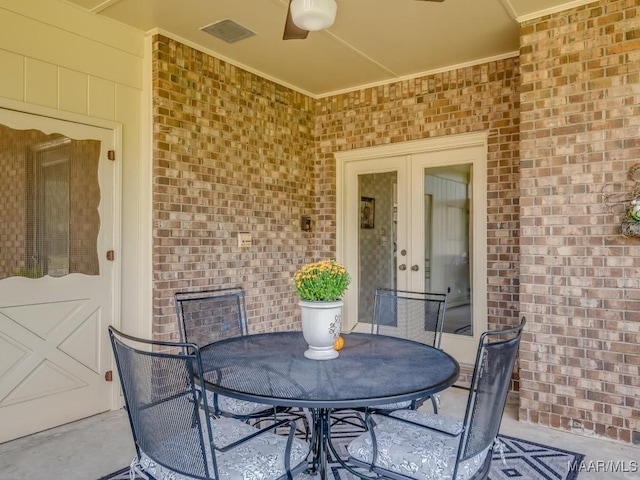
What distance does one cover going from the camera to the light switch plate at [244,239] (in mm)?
4152

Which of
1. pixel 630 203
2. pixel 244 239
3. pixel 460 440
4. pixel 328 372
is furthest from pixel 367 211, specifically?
pixel 460 440

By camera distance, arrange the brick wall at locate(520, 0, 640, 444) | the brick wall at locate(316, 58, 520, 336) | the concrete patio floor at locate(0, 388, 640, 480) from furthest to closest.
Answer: the brick wall at locate(316, 58, 520, 336) < the brick wall at locate(520, 0, 640, 444) < the concrete patio floor at locate(0, 388, 640, 480)

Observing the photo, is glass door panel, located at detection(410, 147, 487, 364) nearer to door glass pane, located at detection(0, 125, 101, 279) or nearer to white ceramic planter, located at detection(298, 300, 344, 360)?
white ceramic planter, located at detection(298, 300, 344, 360)

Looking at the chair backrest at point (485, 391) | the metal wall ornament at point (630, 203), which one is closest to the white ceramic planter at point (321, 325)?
the chair backrest at point (485, 391)

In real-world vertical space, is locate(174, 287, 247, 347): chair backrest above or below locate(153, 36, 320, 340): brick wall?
below

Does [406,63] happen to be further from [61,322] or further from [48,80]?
[61,322]

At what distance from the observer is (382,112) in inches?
181

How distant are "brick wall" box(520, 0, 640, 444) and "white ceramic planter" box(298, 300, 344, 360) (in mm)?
1779

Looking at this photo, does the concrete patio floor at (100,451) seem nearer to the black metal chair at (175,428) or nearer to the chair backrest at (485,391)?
the black metal chair at (175,428)

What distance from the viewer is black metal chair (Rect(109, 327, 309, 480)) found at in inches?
59.1

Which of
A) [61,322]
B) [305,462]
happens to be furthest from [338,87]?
[305,462]

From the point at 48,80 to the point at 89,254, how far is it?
1196 millimetres

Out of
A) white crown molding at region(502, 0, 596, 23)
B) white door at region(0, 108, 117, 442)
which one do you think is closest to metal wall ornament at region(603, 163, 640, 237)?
white crown molding at region(502, 0, 596, 23)

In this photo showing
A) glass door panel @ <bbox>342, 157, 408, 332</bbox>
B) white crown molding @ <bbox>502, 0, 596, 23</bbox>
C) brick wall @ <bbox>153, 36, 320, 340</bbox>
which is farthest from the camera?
glass door panel @ <bbox>342, 157, 408, 332</bbox>
